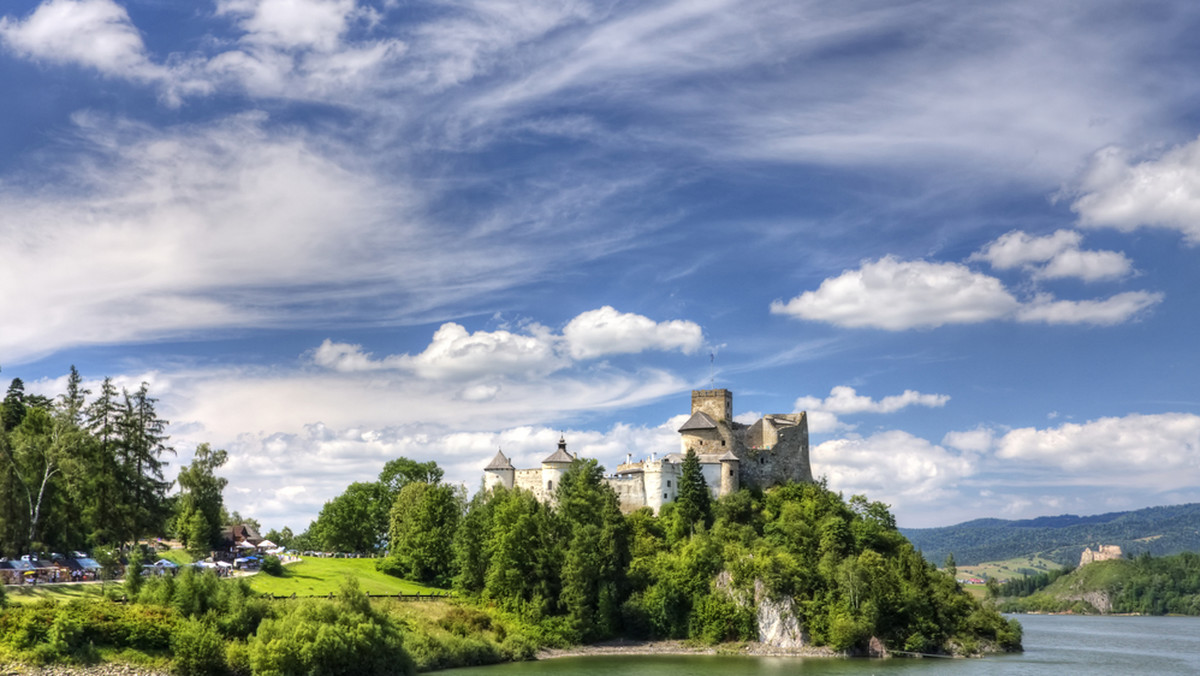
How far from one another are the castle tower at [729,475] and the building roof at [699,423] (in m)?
3.24

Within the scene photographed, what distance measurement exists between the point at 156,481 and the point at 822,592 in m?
41.0

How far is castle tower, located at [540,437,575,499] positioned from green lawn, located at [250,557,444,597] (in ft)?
37.9

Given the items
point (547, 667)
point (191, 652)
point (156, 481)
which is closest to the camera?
point (191, 652)

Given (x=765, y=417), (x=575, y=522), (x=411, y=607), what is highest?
(x=765, y=417)

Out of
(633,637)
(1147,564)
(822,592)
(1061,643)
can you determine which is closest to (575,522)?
(633,637)

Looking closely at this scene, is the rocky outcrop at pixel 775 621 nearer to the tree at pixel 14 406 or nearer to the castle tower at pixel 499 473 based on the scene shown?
the castle tower at pixel 499 473

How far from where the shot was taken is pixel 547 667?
162 feet

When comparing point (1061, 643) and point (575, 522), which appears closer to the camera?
point (575, 522)

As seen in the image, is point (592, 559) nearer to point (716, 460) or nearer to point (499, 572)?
point (499, 572)

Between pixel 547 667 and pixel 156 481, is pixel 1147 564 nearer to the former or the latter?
pixel 547 667

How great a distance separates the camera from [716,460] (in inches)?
2653

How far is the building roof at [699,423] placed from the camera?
69.3 meters

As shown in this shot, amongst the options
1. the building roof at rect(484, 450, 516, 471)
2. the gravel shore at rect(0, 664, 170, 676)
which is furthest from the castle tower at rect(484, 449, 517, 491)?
the gravel shore at rect(0, 664, 170, 676)

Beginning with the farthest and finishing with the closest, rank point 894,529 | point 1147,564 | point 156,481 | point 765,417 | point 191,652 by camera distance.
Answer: point 1147,564 < point 765,417 < point 894,529 < point 156,481 < point 191,652
